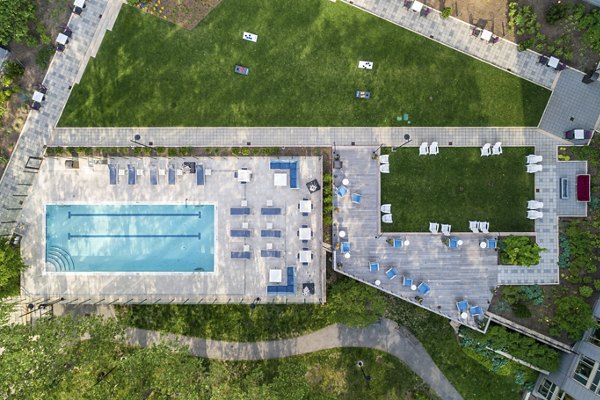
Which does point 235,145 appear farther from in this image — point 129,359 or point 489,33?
point 489,33

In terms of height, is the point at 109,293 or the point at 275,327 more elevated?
the point at 109,293

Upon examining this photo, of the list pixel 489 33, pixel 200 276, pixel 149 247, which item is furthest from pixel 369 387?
pixel 489 33

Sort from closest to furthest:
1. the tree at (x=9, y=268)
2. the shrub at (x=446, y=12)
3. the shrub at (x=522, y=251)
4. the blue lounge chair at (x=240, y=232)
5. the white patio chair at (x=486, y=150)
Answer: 1. the tree at (x=9, y=268)
2. the shrub at (x=522, y=251)
3. the shrub at (x=446, y=12)
4. the white patio chair at (x=486, y=150)
5. the blue lounge chair at (x=240, y=232)

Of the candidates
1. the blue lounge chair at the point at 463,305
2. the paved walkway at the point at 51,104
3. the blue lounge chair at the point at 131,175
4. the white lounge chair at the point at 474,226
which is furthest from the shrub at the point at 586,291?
the paved walkway at the point at 51,104

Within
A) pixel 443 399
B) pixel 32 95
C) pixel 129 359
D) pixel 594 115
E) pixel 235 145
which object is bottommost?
pixel 443 399

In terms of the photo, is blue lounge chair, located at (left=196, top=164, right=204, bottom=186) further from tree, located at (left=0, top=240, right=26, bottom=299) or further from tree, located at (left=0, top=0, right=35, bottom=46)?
tree, located at (left=0, top=0, right=35, bottom=46)

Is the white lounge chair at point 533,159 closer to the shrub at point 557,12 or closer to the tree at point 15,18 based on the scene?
the shrub at point 557,12
